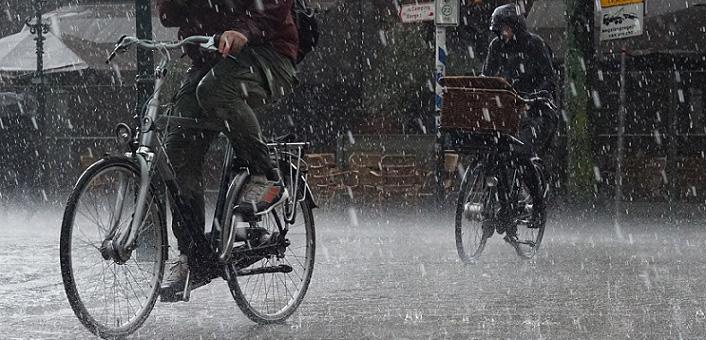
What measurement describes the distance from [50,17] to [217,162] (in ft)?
15.3

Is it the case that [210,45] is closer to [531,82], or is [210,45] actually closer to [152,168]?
[152,168]

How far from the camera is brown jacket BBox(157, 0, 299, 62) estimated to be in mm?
5613

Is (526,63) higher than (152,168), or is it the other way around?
(152,168)

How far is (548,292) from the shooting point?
7246 mm

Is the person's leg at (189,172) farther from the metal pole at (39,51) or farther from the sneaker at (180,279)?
the metal pole at (39,51)

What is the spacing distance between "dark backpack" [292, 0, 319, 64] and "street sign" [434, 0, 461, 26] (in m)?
9.68

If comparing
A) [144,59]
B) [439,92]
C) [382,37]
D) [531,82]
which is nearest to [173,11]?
[144,59]

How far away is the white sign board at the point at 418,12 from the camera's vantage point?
1570cm

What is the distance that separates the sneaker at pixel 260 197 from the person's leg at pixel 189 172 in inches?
7.9

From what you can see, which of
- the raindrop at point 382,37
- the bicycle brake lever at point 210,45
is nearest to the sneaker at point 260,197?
the bicycle brake lever at point 210,45

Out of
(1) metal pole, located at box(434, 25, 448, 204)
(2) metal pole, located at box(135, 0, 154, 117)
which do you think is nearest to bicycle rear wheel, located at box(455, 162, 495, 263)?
(2) metal pole, located at box(135, 0, 154, 117)

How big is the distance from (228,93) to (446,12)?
34.4 feet

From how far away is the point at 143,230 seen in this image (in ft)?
17.2

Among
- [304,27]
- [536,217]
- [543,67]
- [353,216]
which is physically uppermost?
[304,27]
